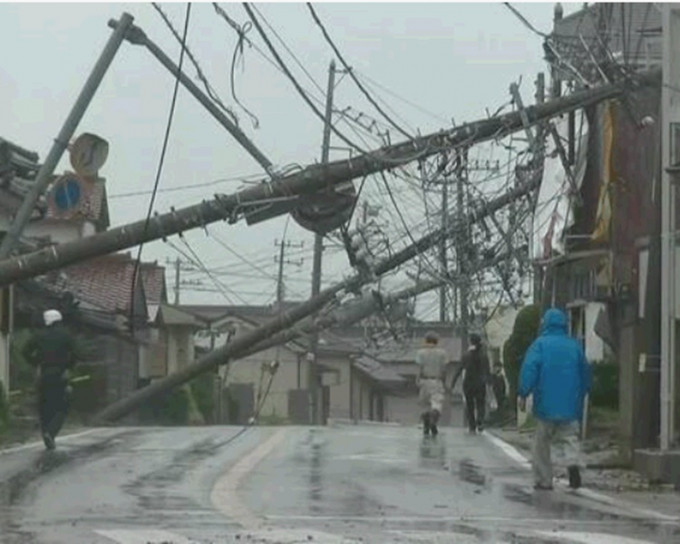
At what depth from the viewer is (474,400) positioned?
98.7 ft

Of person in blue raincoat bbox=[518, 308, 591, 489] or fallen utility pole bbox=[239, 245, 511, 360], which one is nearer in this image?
person in blue raincoat bbox=[518, 308, 591, 489]

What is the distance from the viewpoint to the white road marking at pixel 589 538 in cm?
1156

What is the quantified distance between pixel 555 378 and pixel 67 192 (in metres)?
16.6

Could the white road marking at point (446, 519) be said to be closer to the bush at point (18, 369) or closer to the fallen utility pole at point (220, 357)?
the bush at point (18, 369)

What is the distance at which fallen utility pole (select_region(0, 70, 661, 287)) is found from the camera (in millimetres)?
24641

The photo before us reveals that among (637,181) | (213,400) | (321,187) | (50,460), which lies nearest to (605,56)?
(637,181)

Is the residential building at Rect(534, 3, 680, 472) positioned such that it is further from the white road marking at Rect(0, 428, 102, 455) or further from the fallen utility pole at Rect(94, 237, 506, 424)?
the fallen utility pole at Rect(94, 237, 506, 424)

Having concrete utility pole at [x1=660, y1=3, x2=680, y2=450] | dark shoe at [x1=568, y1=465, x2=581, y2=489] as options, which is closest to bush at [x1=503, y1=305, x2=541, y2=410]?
concrete utility pole at [x1=660, y1=3, x2=680, y2=450]

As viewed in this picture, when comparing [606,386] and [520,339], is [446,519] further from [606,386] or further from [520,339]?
[520,339]

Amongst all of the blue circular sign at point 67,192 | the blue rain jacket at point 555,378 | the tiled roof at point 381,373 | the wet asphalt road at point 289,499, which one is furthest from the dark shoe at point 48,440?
the tiled roof at point 381,373

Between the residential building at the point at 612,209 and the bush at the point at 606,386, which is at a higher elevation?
the residential building at the point at 612,209

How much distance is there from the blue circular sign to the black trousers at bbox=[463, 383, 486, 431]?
8.07 meters

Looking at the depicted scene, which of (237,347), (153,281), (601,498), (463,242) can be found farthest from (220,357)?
(601,498)

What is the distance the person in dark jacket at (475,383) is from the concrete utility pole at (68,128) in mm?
8315
